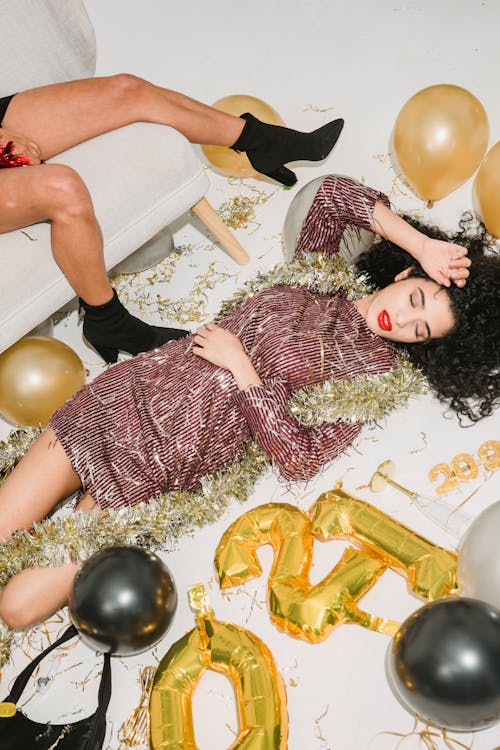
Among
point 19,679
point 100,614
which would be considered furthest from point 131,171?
point 19,679

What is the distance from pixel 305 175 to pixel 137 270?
80cm

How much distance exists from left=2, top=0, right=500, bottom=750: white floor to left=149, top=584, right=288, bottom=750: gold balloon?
0.41 feet

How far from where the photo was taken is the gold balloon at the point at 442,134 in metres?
2.30

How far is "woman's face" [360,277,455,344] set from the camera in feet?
6.45

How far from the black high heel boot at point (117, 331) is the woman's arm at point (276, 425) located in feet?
1.21

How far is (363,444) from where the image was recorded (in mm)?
2264

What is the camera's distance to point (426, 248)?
2.05 meters

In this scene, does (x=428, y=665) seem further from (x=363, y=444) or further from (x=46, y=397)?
(x=46, y=397)

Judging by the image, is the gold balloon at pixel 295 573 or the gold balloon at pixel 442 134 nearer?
the gold balloon at pixel 295 573

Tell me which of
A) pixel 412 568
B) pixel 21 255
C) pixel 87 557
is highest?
pixel 21 255

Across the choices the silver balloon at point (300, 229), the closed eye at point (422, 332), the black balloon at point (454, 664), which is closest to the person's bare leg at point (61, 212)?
the silver balloon at point (300, 229)

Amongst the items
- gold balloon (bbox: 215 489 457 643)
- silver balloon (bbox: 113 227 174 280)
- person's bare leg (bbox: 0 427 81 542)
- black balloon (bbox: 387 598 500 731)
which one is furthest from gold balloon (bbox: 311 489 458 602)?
silver balloon (bbox: 113 227 174 280)

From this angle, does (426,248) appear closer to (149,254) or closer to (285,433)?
(285,433)

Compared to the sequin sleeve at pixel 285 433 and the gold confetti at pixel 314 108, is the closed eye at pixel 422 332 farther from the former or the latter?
the gold confetti at pixel 314 108
